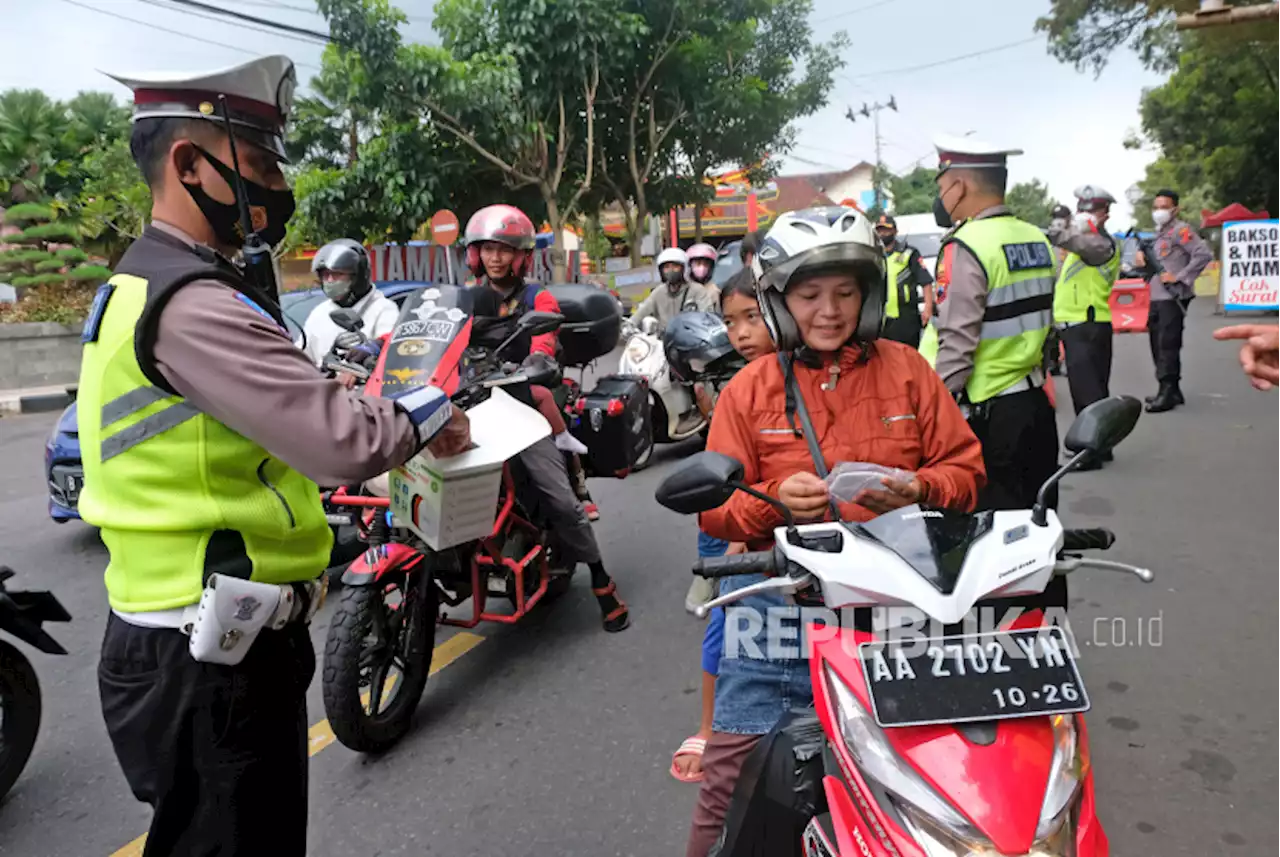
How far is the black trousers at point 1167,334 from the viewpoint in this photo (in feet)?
28.5

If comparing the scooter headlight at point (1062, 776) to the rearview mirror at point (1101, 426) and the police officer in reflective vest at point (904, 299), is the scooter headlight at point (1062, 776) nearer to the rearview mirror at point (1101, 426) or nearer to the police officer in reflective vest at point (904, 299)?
the rearview mirror at point (1101, 426)

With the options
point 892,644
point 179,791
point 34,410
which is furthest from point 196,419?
point 34,410

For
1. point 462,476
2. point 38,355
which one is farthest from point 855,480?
point 38,355

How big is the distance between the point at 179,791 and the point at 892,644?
1.33 metres

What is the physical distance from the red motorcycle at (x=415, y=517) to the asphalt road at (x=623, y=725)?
0.81 ft

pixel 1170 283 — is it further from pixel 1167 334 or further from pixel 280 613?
pixel 280 613

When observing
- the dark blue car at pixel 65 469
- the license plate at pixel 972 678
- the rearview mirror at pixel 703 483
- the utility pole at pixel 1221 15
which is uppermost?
the utility pole at pixel 1221 15

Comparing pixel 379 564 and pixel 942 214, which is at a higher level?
pixel 942 214

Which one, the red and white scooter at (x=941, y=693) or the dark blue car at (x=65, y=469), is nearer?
the red and white scooter at (x=941, y=693)

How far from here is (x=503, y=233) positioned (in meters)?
4.18

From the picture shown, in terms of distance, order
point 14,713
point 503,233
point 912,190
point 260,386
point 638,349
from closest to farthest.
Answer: point 260,386 < point 14,713 < point 503,233 < point 638,349 < point 912,190

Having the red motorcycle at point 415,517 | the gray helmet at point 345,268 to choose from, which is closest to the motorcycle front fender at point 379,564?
the red motorcycle at point 415,517

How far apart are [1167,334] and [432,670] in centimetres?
778

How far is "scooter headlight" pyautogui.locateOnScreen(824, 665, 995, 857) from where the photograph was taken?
4.35ft
